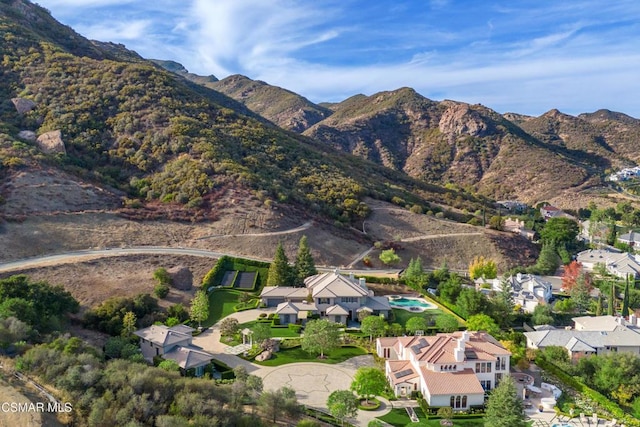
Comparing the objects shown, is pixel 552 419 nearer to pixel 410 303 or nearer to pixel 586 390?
pixel 586 390

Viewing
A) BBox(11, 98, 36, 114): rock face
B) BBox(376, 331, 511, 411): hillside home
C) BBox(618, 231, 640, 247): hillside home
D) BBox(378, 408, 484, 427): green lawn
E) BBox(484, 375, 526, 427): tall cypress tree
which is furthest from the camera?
BBox(618, 231, 640, 247): hillside home

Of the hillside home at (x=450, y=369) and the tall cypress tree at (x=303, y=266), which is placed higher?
the tall cypress tree at (x=303, y=266)

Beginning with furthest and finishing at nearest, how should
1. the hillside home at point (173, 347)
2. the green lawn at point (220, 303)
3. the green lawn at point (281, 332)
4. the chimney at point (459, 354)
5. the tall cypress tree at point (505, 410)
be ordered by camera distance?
the green lawn at point (220, 303) < the green lawn at point (281, 332) < the hillside home at point (173, 347) < the chimney at point (459, 354) < the tall cypress tree at point (505, 410)

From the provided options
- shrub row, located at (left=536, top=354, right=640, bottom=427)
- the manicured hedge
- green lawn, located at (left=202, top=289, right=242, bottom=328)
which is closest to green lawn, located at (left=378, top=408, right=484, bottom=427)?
shrub row, located at (left=536, top=354, right=640, bottom=427)

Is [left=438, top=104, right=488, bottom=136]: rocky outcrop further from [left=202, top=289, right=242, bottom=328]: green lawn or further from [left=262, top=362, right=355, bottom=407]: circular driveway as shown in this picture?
[left=262, top=362, right=355, bottom=407]: circular driveway

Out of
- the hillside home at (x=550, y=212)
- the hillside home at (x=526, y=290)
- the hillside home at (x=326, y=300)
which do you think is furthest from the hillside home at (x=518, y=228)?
the hillside home at (x=326, y=300)

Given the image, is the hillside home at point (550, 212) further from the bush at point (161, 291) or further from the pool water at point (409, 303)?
the bush at point (161, 291)

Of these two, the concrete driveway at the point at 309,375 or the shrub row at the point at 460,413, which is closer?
the shrub row at the point at 460,413

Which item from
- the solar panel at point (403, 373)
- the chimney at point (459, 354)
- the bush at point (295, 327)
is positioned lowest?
the solar panel at point (403, 373)
